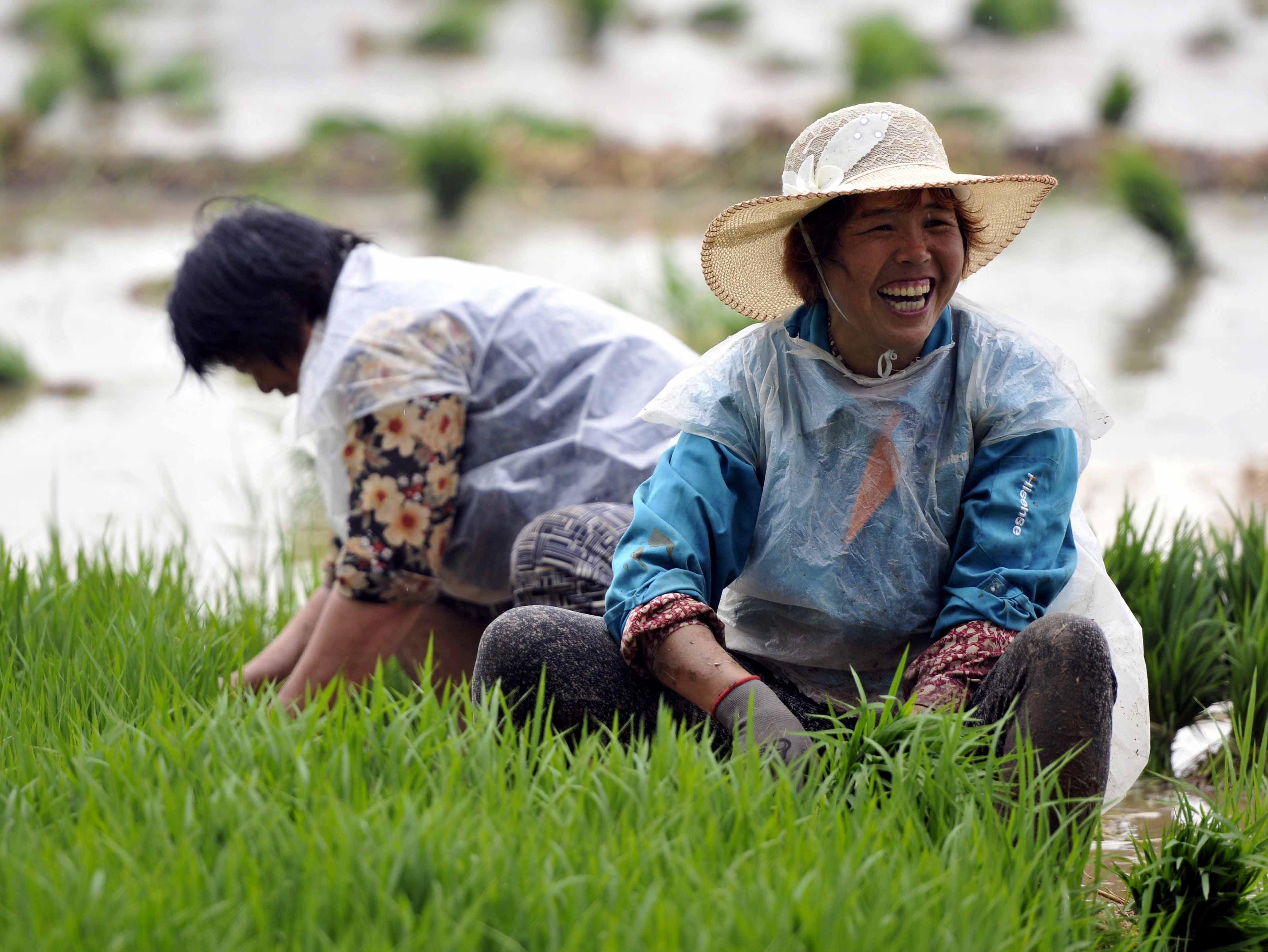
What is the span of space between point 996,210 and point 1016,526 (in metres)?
0.46

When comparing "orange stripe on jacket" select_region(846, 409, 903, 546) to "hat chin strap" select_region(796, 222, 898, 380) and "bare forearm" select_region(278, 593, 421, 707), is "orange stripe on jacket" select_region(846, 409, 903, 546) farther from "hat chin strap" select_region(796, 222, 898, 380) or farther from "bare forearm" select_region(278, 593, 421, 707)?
"bare forearm" select_region(278, 593, 421, 707)

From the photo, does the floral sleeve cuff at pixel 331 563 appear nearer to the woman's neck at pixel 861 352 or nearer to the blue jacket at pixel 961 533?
the blue jacket at pixel 961 533

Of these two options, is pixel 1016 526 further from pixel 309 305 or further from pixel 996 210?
Answer: pixel 309 305

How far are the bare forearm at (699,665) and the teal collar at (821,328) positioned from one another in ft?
1.42

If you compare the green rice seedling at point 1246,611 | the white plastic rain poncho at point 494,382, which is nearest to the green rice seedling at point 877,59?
the green rice seedling at point 1246,611

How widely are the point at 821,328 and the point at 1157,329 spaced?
6171 millimetres

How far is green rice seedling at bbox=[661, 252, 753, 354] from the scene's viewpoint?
580cm

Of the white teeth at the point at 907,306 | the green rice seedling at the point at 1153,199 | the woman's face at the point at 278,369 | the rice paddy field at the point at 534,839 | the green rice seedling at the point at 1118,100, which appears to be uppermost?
the green rice seedling at the point at 1118,100

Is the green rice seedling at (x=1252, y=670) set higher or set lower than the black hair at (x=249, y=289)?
lower

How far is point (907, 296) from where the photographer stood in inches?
79.0

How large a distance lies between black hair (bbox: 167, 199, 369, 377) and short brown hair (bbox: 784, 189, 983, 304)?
0.89 meters

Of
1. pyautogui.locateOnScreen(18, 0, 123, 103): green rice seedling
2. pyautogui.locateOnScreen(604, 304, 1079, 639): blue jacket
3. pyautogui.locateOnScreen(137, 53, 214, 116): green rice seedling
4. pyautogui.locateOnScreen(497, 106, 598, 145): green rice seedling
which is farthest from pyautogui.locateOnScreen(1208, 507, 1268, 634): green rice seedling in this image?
pyautogui.locateOnScreen(137, 53, 214, 116): green rice seedling

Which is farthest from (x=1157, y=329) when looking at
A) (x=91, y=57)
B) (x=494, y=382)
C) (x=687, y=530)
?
(x=91, y=57)

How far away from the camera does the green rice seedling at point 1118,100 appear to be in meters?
12.1
